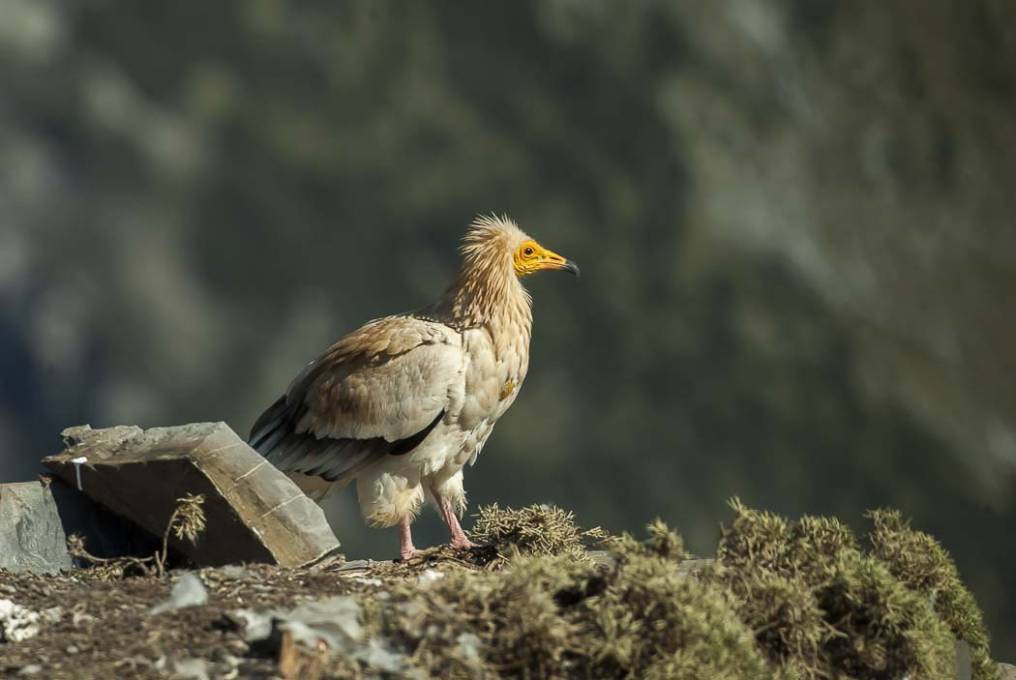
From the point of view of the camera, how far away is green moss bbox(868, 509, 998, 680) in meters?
4.50

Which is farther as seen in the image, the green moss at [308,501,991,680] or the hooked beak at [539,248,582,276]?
the hooked beak at [539,248,582,276]

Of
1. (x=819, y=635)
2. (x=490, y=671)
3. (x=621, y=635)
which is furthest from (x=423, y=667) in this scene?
(x=819, y=635)

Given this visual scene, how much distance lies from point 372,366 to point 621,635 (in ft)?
9.26

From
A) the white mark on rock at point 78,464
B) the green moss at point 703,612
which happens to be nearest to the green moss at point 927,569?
the green moss at point 703,612

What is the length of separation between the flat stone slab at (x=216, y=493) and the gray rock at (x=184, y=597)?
1.99 ft

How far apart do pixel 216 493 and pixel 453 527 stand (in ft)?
5.39

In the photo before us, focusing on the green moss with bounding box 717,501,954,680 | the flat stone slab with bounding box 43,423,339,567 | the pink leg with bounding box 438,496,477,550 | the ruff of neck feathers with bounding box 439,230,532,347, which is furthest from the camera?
the ruff of neck feathers with bounding box 439,230,532,347

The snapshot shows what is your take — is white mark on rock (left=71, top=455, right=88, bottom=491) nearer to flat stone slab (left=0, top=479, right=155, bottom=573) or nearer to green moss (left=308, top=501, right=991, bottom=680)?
flat stone slab (left=0, top=479, right=155, bottom=573)

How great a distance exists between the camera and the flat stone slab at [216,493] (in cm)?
431

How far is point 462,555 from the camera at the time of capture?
5004 mm

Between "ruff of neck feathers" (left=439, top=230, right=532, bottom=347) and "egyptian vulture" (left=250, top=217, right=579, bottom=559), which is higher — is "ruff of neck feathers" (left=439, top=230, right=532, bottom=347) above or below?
above

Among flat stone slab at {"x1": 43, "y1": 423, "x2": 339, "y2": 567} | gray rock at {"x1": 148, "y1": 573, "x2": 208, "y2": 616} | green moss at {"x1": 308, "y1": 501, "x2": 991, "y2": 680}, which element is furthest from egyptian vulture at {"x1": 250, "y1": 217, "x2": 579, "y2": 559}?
gray rock at {"x1": 148, "y1": 573, "x2": 208, "y2": 616}

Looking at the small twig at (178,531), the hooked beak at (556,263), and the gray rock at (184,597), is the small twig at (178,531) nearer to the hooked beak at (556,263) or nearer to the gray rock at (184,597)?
the gray rock at (184,597)

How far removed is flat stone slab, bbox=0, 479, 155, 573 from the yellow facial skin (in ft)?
7.42
